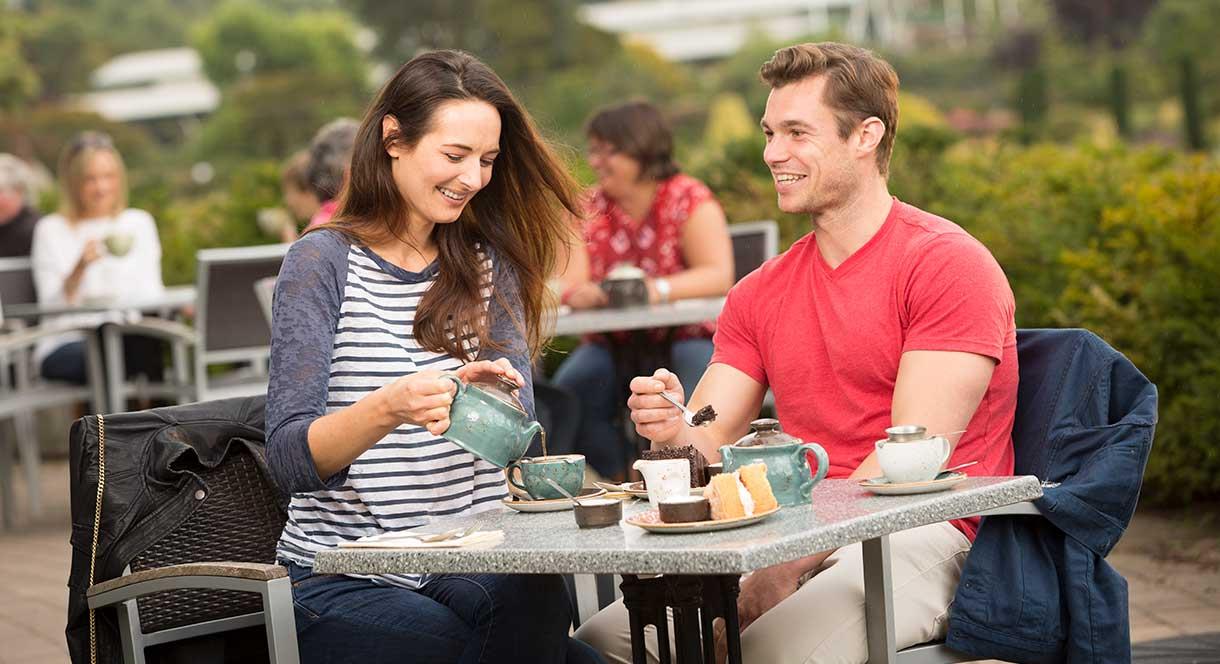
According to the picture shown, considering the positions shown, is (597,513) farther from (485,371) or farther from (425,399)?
(485,371)

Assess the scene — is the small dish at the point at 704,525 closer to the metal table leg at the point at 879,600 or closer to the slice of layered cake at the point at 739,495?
the slice of layered cake at the point at 739,495

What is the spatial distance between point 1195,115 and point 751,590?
13.8 metres

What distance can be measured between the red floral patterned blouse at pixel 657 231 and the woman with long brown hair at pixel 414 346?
251 cm

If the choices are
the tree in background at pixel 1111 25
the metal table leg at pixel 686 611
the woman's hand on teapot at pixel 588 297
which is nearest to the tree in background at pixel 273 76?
the tree in background at pixel 1111 25

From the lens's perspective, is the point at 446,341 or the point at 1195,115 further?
the point at 1195,115

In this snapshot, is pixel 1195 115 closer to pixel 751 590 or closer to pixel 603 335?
pixel 603 335

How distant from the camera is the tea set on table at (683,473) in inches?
82.3

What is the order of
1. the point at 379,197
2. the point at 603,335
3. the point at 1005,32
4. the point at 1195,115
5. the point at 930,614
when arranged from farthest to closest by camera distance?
the point at 1005,32 → the point at 1195,115 → the point at 603,335 → the point at 379,197 → the point at 930,614

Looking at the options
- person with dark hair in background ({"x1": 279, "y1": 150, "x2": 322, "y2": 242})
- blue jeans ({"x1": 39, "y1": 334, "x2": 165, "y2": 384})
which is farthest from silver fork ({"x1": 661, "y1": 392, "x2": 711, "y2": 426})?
blue jeans ({"x1": 39, "y1": 334, "x2": 165, "y2": 384})

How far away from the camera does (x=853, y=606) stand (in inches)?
96.7

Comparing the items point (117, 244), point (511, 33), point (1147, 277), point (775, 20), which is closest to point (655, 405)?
point (1147, 277)

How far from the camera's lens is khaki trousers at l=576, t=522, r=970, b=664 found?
2.44 meters

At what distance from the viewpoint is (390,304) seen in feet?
9.25

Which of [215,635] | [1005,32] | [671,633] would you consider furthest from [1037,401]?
[1005,32]
